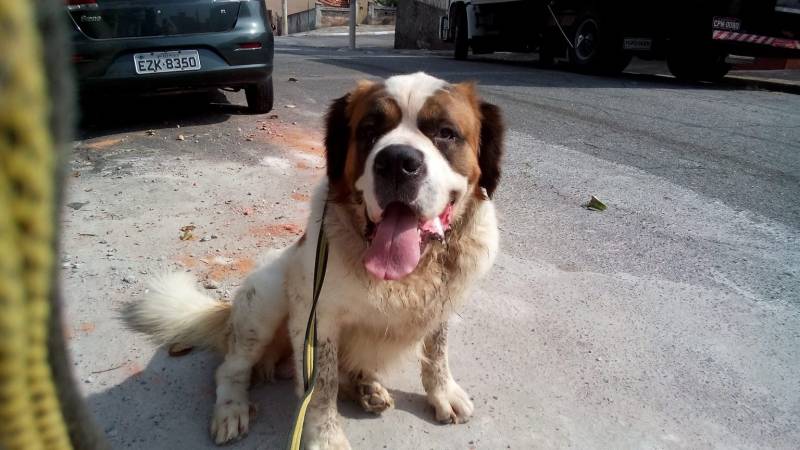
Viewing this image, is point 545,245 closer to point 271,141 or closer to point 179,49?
point 271,141

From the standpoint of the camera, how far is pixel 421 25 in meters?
24.0

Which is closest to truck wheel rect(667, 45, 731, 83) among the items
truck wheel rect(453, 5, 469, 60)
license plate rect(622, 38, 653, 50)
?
license plate rect(622, 38, 653, 50)

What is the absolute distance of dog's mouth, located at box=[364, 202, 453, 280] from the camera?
188 centimetres

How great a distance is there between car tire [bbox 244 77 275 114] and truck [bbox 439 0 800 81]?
7.48 m

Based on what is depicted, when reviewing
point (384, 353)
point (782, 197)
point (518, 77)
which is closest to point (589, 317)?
point (384, 353)

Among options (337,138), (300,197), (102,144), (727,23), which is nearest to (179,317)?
(337,138)

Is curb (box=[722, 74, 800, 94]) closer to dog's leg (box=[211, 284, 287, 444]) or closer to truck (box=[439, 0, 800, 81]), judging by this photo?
truck (box=[439, 0, 800, 81])

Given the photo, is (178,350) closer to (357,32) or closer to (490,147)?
(490,147)

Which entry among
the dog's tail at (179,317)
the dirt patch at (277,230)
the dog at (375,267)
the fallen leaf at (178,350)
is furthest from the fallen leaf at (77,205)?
the fallen leaf at (178,350)

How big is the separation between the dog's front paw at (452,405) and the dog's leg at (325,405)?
382 mm

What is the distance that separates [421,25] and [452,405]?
2398 cm

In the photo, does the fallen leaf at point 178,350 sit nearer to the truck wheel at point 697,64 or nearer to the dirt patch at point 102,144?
the dirt patch at point 102,144

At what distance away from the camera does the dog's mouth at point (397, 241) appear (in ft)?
6.16

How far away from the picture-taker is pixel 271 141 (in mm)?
5383
